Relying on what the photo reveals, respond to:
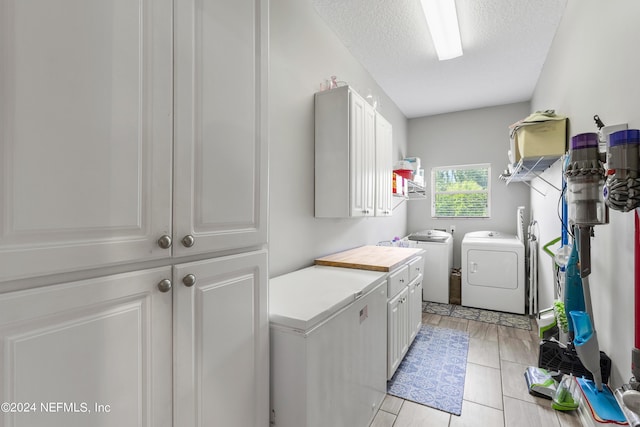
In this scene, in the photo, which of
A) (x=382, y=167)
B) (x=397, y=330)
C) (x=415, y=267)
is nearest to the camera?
(x=397, y=330)

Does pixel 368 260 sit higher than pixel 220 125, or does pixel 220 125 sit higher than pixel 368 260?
pixel 220 125

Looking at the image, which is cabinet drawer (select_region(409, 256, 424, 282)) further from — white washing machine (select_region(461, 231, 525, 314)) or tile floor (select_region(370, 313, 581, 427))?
white washing machine (select_region(461, 231, 525, 314))

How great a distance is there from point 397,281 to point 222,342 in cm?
153

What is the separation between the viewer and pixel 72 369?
23.2 inches

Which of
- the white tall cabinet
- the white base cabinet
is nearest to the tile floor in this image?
the white base cabinet

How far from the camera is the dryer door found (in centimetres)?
357

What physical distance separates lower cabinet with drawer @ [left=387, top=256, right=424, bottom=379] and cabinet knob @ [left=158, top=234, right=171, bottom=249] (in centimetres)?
156

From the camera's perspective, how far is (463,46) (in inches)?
108

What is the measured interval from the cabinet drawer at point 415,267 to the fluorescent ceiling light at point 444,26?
2004 millimetres

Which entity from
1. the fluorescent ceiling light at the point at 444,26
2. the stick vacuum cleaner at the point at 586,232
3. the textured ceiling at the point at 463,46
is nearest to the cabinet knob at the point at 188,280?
the stick vacuum cleaner at the point at 586,232

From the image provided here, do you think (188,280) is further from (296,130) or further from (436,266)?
(436,266)

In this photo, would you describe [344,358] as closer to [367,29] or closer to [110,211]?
[110,211]

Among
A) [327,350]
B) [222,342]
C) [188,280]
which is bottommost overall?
[327,350]

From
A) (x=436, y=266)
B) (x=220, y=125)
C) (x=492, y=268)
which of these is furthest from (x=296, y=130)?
(x=492, y=268)
